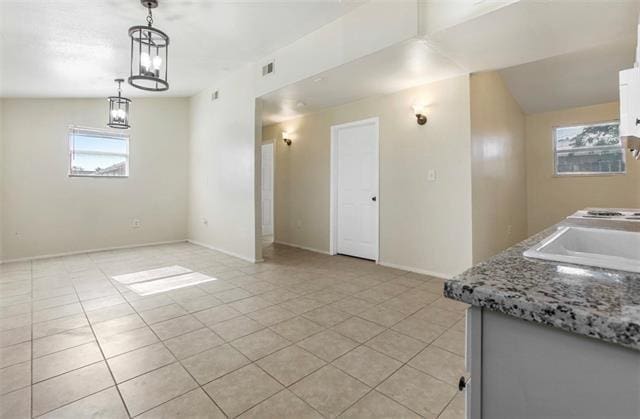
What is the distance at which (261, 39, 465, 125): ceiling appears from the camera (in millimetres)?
2883

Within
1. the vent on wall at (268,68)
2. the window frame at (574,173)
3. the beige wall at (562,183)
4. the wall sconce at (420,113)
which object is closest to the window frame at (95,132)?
the vent on wall at (268,68)

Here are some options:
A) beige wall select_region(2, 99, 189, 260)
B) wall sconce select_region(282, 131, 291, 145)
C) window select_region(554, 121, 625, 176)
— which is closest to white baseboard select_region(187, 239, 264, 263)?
beige wall select_region(2, 99, 189, 260)

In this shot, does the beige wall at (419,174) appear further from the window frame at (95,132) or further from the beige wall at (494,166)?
the window frame at (95,132)

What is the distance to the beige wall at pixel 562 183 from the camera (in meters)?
5.02

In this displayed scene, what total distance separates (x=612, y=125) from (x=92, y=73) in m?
8.05

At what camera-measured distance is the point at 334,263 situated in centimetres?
436

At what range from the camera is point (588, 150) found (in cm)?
535

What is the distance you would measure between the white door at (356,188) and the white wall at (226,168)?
1.33 metres

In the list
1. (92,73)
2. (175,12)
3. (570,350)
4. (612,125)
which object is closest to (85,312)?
(175,12)

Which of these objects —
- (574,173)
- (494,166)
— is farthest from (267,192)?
(574,173)

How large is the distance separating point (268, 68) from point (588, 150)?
5668 mm

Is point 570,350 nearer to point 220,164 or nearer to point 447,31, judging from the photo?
point 447,31

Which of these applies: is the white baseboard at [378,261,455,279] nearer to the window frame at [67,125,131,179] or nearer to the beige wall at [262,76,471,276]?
the beige wall at [262,76,471,276]

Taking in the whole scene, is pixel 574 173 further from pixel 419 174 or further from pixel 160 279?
pixel 160 279
